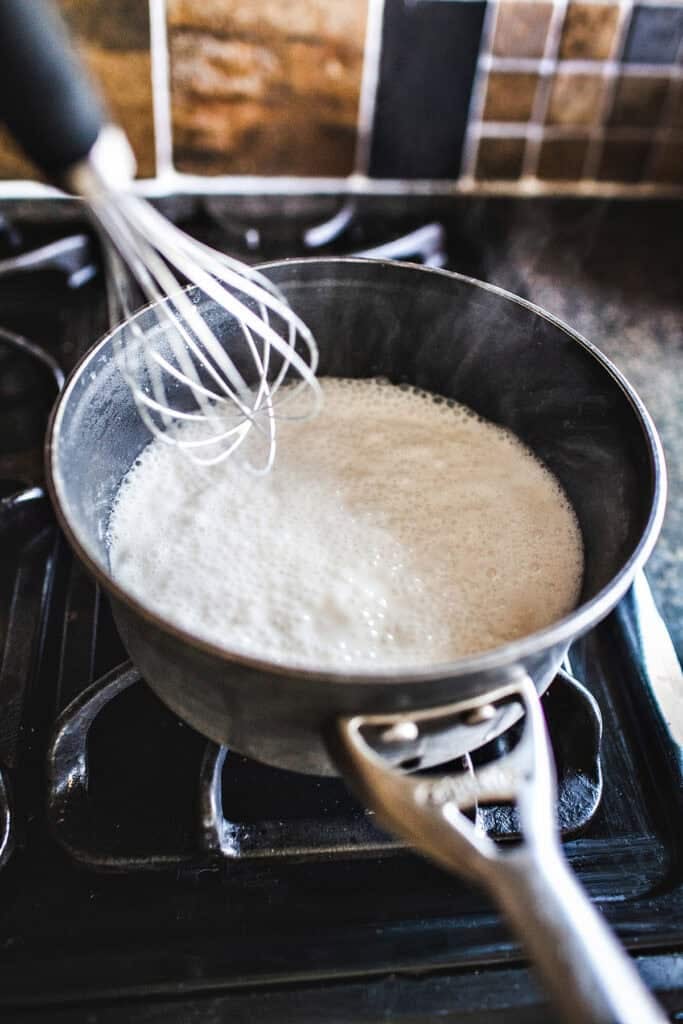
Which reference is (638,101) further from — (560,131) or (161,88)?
(161,88)

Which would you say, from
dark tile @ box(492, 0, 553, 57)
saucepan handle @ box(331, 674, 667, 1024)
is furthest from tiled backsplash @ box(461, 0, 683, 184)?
saucepan handle @ box(331, 674, 667, 1024)

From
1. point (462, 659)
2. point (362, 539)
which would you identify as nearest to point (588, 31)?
point (362, 539)

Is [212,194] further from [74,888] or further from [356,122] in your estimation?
[74,888]

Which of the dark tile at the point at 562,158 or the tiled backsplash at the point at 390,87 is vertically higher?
the tiled backsplash at the point at 390,87

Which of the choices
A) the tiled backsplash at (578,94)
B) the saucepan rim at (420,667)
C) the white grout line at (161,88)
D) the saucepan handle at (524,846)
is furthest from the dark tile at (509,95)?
the saucepan handle at (524,846)

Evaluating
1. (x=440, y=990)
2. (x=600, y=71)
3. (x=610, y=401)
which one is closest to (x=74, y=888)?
(x=440, y=990)

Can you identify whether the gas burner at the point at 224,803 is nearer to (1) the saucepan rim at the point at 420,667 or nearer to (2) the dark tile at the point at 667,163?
(1) the saucepan rim at the point at 420,667

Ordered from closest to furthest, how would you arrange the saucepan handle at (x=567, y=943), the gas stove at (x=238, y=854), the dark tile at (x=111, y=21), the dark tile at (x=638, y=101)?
1. the saucepan handle at (x=567, y=943)
2. the gas stove at (x=238, y=854)
3. the dark tile at (x=111, y=21)
4. the dark tile at (x=638, y=101)

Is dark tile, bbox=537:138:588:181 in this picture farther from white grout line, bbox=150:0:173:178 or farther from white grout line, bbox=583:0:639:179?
white grout line, bbox=150:0:173:178
